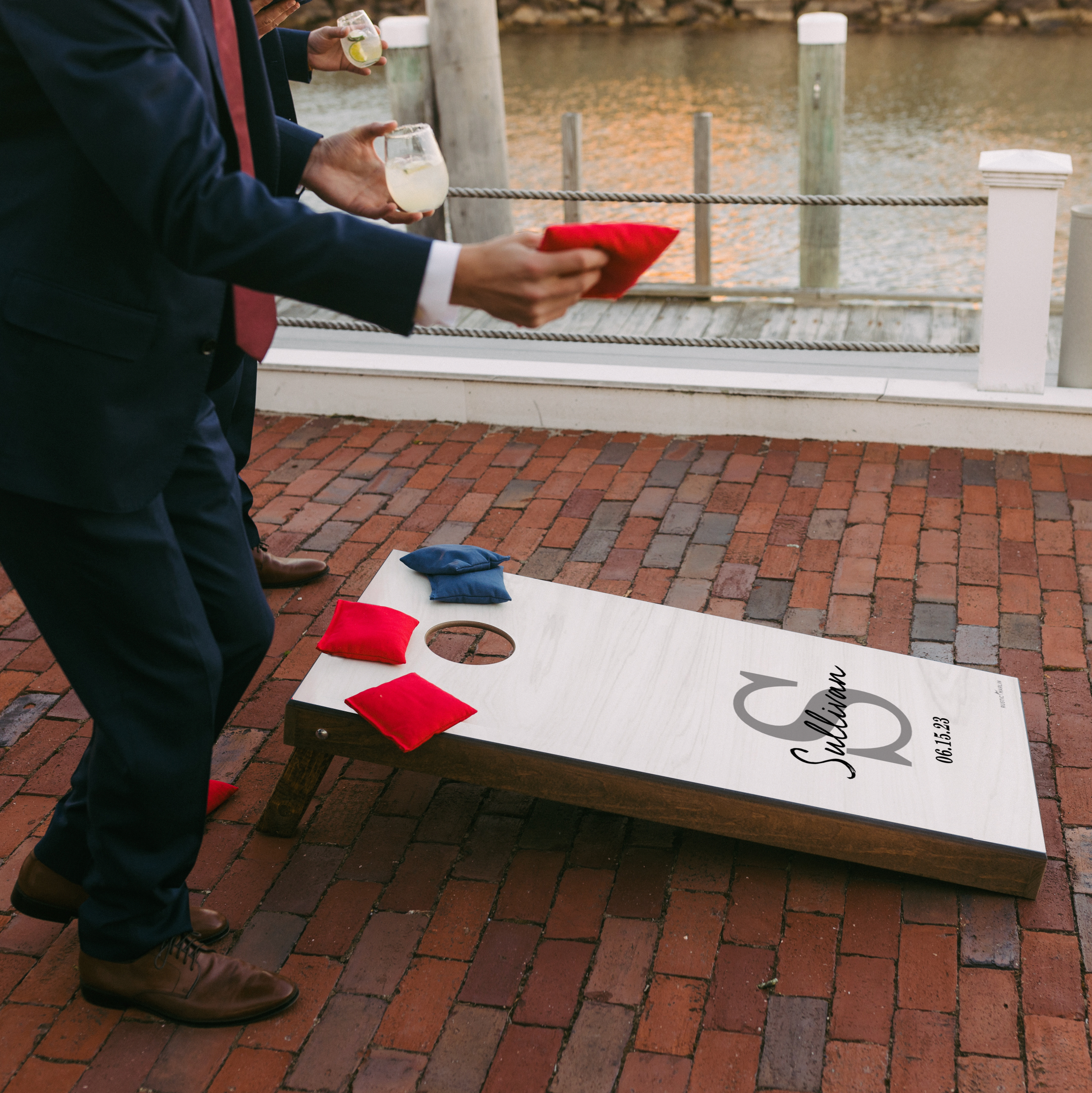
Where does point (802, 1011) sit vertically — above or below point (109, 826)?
below

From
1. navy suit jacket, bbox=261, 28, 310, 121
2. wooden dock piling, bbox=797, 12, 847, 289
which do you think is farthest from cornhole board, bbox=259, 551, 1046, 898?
wooden dock piling, bbox=797, 12, 847, 289

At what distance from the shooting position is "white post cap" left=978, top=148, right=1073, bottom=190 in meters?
4.54

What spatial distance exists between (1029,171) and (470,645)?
280 centimetres

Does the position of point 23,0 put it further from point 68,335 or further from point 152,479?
point 152,479

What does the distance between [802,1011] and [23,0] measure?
6.93 ft

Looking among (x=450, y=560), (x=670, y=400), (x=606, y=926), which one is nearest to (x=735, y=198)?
(x=670, y=400)

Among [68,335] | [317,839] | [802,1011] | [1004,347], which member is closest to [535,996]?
[802,1011]

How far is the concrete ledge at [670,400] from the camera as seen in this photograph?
484 cm

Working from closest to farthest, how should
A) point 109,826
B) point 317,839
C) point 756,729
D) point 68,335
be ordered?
point 68,335, point 109,826, point 756,729, point 317,839

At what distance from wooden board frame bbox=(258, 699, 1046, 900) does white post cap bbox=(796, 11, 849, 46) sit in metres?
6.67

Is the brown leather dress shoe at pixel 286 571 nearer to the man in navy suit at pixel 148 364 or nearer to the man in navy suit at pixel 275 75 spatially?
the man in navy suit at pixel 275 75

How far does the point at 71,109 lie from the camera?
163cm

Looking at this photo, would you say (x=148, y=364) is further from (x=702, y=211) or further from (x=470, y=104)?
(x=702, y=211)

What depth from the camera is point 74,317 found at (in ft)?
6.08
